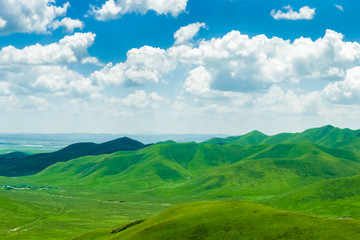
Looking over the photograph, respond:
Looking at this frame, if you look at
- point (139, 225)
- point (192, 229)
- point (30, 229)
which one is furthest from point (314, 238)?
point (30, 229)

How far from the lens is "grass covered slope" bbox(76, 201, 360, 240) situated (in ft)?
258

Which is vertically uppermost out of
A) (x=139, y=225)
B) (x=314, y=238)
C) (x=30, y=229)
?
(x=314, y=238)

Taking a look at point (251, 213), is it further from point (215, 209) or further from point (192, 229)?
point (192, 229)

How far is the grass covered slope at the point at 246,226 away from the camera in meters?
78.8

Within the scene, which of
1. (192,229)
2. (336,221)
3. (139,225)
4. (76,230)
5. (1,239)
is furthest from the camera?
(76,230)

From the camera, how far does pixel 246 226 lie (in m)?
89.9

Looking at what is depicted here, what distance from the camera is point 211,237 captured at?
87750 millimetres

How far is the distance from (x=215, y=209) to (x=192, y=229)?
1259 centimetres

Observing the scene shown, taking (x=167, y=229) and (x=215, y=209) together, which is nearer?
(x=167, y=229)

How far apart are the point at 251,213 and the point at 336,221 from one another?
74.1 feet

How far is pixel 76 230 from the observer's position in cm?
18875

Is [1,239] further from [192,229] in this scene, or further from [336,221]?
[336,221]

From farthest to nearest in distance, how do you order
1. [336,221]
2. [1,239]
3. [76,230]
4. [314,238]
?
[76,230] → [1,239] → [336,221] → [314,238]

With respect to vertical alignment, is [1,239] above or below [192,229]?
below
